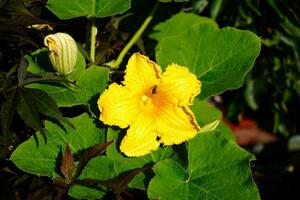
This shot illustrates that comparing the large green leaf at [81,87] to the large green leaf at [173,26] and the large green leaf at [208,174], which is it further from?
the large green leaf at [173,26]

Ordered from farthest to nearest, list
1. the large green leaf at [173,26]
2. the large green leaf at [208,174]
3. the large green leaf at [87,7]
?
1. the large green leaf at [173,26]
2. the large green leaf at [87,7]
3. the large green leaf at [208,174]

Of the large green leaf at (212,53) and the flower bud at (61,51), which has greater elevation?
the flower bud at (61,51)

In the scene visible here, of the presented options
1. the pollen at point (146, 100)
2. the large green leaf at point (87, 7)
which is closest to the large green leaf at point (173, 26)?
the large green leaf at point (87, 7)

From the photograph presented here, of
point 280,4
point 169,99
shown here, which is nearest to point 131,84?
point 169,99

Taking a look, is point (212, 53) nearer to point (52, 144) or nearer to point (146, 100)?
point (146, 100)

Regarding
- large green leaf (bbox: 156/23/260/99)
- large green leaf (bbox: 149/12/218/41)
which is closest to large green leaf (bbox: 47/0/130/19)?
large green leaf (bbox: 156/23/260/99)

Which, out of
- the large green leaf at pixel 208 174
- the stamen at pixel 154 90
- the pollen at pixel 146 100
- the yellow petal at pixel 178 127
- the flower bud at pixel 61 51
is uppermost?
the flower bud at pixel 61 51
